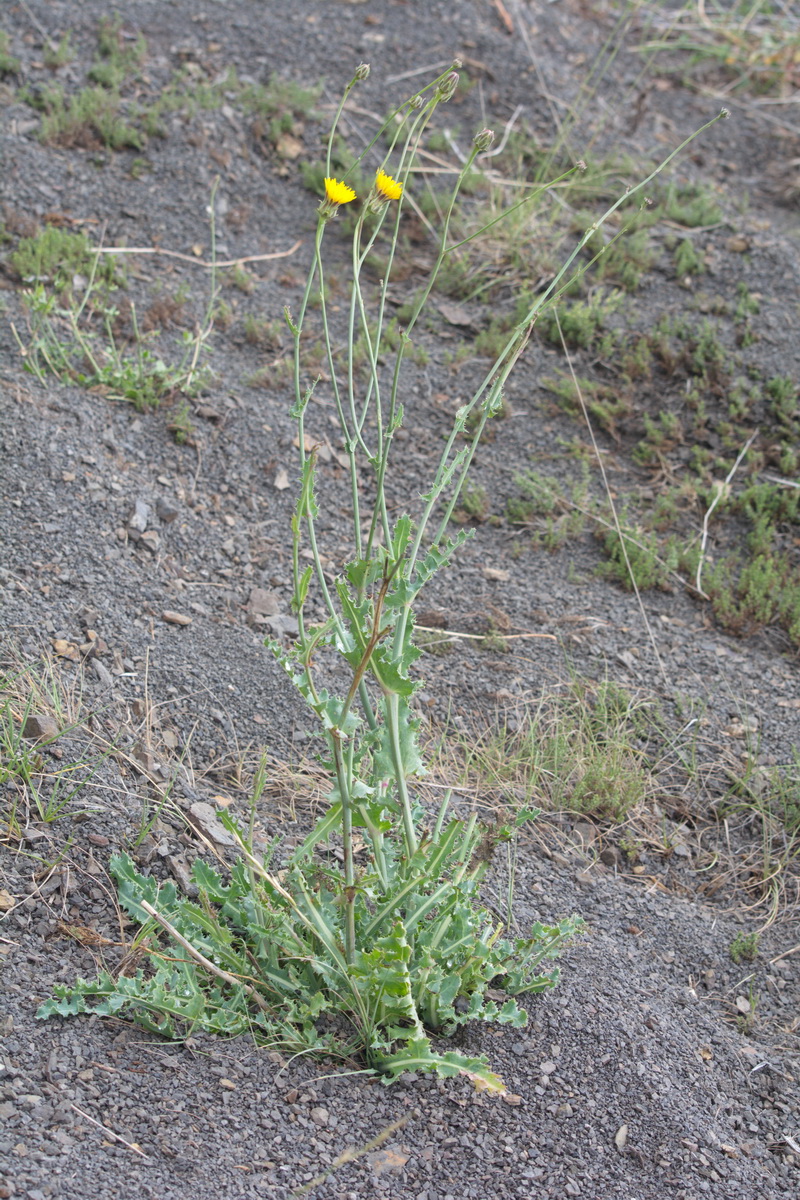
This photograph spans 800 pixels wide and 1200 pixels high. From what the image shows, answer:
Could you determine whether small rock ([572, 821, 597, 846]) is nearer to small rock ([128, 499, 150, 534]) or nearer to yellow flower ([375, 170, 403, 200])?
small rock ([128, 499, 150, 534])

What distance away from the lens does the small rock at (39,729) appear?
2.35 metres

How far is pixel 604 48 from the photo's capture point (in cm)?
568

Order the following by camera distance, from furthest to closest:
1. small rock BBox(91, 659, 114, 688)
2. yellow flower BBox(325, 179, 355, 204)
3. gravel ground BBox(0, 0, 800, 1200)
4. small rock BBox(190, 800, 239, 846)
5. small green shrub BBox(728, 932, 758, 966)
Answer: small rock BBox(91, 659, 114, 688) < small green shrub BBox(728, 932, 758, 966) < small rock BBox(190, 800, 239, 846) < gravel ground BBox(0, 0, 800, 1200) < yellow flower BBox(325, 179, 355, 204)

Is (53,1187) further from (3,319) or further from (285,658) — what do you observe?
(3,319)

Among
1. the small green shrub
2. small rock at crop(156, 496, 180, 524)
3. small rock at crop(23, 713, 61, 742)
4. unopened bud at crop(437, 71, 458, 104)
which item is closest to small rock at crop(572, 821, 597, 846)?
the small green shrub

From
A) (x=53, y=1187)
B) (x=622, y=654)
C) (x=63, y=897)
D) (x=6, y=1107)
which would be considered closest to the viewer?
(x=53, y=1187)

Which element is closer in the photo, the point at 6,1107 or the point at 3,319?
the point at 6,1107

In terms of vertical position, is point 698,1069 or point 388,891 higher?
point 388,891

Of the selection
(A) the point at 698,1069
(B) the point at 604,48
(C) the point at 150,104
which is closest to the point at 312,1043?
(A) the point at 698,1069

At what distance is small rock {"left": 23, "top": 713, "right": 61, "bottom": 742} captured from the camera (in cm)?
235

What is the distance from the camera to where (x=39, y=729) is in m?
2.36

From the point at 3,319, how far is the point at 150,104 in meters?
1.85

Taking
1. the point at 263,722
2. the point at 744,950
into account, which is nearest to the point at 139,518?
the point at 263,722

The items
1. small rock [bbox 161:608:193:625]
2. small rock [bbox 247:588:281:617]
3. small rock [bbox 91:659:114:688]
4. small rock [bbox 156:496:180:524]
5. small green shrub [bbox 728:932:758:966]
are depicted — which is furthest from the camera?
small rock [bbox 156:496:180:524]
